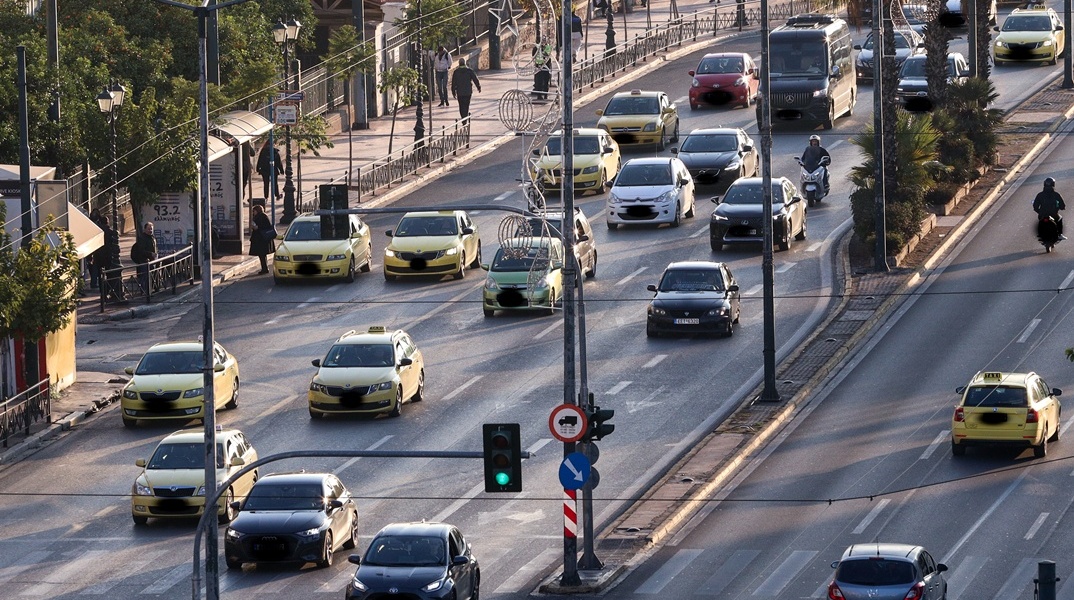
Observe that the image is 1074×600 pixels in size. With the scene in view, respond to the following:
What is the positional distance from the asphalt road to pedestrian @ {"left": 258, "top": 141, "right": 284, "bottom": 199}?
2.97 m

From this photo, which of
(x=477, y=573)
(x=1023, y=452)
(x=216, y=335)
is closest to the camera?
(x=477, y=573)

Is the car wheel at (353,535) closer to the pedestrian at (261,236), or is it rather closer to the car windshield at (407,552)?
the car windshield at (407,552)

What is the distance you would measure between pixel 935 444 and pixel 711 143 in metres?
21.2

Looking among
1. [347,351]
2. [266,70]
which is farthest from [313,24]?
[347,351]

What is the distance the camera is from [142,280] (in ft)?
170

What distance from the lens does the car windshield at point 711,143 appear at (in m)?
60.4

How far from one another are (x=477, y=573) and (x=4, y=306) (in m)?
13.6

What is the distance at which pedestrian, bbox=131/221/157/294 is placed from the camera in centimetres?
5172

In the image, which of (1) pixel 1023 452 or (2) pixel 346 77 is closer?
(1) pixel 1023 452

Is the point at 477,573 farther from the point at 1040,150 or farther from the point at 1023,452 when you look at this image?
the point at 1040,150

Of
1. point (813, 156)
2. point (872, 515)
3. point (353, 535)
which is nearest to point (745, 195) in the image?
point (813, 156)

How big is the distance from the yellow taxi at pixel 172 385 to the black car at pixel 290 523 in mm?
7385

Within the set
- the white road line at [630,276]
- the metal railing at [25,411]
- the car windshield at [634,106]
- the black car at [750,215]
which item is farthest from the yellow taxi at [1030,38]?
the metal railing at [25,411]

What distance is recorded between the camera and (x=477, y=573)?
3247 centimetres
